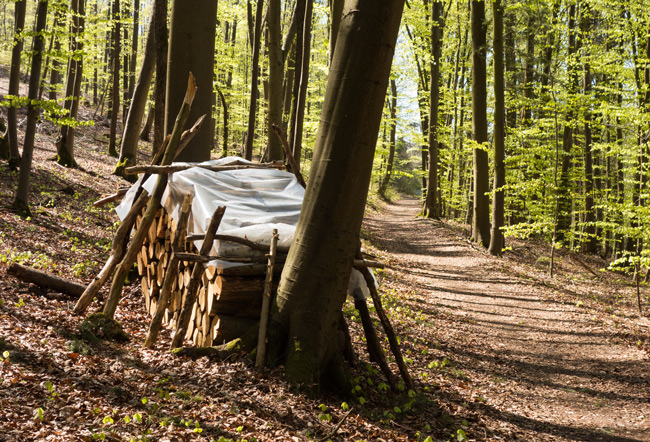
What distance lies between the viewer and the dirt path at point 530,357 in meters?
5.28

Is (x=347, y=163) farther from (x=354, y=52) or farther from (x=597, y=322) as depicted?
(x=597, y=322)

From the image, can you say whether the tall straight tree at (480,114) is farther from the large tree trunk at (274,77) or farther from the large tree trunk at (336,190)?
the large tree trunk at (336,190)

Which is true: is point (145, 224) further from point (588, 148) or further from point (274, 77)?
point (588, 148)

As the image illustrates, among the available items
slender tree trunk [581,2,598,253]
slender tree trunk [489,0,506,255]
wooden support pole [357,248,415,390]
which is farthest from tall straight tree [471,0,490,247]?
wooden support pole [357,248,415,390]

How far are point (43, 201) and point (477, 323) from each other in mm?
9789

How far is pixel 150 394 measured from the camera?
151 inches

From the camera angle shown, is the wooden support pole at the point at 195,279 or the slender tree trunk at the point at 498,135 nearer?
the wooden support pole at the point at 195,279

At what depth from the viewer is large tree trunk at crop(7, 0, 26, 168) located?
32.4ft

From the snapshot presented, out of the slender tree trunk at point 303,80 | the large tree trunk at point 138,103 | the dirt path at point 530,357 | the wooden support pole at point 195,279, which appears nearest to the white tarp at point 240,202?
the wooden support pole at point 195,279

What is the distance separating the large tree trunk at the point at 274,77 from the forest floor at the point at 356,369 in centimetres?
477

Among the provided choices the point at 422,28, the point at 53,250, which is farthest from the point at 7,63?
the point at 53,250

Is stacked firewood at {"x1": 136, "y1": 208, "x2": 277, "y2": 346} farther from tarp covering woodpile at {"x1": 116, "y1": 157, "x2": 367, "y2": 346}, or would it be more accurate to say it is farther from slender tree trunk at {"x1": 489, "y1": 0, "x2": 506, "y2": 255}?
slender tree trunk at {"x1": 489, "y1": 0, "x2": 506, "y2": 255}

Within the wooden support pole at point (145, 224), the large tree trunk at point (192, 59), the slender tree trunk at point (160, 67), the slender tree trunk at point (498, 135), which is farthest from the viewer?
the slender tree trunk at point (498, 135)

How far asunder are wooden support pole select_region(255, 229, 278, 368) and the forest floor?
6.4 inches
